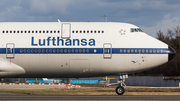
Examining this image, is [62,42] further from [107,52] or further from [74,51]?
[107,52]

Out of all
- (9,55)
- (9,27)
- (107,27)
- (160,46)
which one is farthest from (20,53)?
(160,46)

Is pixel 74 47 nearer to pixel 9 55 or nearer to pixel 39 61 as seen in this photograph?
pixel 39 61

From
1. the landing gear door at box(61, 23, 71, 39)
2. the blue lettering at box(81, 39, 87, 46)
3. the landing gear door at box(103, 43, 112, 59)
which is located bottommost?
the landing gear door at box(103, 43, 112, 59)

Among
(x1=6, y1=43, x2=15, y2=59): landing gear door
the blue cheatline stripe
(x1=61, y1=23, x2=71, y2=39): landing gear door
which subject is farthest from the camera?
(x1=61, y1=23, x2=71, y2=39): landing gear door

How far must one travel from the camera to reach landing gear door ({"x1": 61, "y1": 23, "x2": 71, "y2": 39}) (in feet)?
96.1

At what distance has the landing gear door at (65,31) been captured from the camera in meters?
29.3

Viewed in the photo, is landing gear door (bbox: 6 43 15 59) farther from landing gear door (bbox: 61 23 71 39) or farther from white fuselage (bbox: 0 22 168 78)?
landing gear door (bbox: 61 23 71 39)

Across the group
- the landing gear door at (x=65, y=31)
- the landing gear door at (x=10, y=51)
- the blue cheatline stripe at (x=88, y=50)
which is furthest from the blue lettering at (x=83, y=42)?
the landing gear door at (x=10, y=51)

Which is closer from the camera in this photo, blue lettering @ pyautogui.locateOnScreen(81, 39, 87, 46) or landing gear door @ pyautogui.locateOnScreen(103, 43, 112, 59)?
landing gear door @ pyautogui.locateOnScreen(103, 43, 112, 59)

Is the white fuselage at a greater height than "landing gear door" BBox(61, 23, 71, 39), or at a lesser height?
lesser

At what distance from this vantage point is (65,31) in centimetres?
2950

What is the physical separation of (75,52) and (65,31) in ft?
7.60

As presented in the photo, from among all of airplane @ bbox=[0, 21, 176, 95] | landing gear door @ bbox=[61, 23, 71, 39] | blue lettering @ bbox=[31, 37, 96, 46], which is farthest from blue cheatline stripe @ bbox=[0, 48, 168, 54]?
landing gear door @ bbox=[61, 23, 71, 39]

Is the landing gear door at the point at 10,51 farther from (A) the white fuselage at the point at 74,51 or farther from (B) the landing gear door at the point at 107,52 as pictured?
(B) the landing gear door at the point at 107,52
